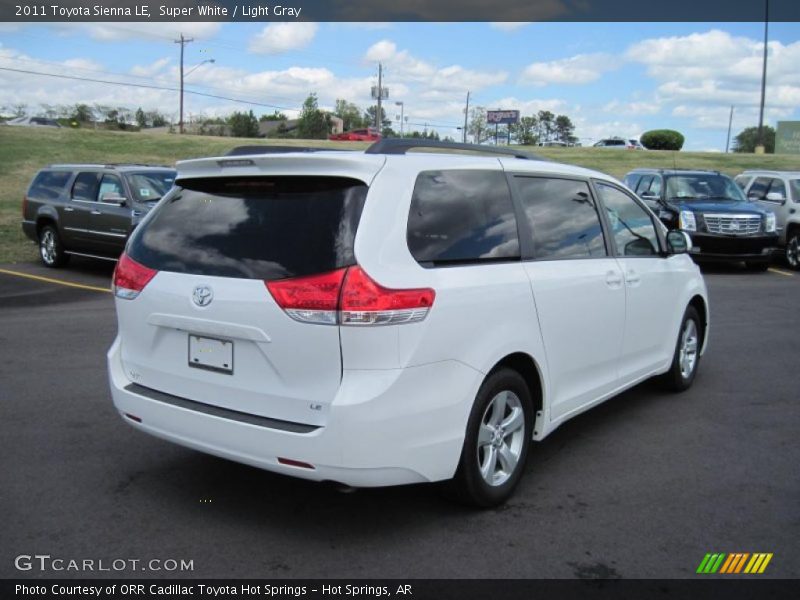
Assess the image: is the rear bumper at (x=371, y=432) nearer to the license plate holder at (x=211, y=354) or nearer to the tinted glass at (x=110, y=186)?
the license plate holder at (x=211, y=354)

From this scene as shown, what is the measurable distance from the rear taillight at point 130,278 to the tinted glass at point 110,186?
30.2ft

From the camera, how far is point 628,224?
5559mm

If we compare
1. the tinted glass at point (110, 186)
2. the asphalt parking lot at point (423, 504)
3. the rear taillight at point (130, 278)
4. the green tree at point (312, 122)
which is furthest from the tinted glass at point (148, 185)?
the green tree at point (312, 122)

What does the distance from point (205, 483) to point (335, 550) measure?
111 centimetres

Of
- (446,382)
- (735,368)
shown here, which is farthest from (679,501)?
(735,368)

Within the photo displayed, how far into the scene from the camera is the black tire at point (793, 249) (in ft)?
51.9

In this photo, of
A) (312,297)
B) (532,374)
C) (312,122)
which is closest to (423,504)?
(532,374)

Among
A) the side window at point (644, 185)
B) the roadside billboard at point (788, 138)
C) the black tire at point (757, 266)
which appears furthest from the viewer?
the roadside billboard at point (788, 138)

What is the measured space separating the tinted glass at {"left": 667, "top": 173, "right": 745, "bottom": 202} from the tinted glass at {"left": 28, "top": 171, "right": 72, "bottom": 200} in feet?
39.0

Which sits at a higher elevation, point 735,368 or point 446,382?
point 446,382

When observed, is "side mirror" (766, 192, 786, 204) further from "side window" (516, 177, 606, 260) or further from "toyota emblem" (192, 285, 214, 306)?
"toyota emblem" (192, 285, 214, 306)

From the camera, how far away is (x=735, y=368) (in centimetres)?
725

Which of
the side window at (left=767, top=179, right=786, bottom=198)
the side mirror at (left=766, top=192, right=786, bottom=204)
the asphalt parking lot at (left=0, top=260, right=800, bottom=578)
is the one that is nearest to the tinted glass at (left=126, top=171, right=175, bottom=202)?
the asphalt parking lot at (left=0, top=260, right=800, bottom=578)
